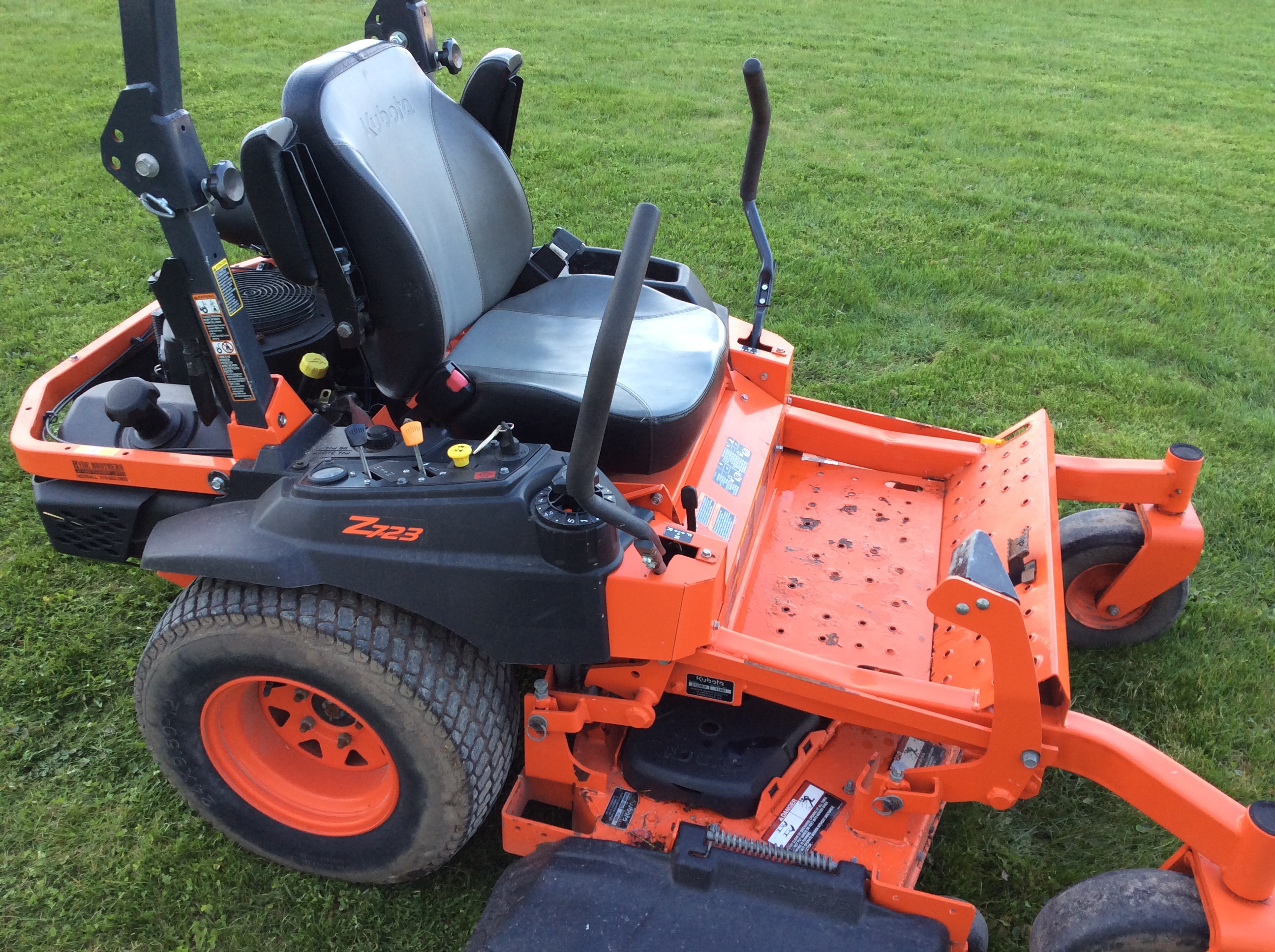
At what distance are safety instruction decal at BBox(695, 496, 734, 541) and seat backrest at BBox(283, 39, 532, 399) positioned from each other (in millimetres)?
719

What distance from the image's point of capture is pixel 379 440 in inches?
81.3

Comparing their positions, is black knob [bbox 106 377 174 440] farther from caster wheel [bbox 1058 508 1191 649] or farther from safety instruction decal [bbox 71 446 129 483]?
caster wheel [bbox 1058 508 1191 649]

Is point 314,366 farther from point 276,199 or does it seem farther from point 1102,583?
point 1102,583

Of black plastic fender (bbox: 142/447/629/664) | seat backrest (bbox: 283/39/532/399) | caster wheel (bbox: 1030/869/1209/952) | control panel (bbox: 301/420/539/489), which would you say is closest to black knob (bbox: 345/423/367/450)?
control panel (bbox: 301/420/539/489)

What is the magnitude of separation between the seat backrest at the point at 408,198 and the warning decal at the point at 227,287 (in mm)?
284

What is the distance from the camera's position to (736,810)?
2.18 m

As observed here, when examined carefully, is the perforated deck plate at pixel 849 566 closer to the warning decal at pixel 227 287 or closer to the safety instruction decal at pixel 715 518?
the safety instruction decal at pixel 715 518

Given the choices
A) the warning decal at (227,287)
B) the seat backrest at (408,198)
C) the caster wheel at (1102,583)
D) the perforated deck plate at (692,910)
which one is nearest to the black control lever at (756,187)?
the seat backrest at (408,198)

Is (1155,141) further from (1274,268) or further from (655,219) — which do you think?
(655,219)

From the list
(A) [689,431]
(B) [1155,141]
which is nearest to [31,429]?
(A) [689,431]

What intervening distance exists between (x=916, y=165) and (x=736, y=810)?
17.4ft

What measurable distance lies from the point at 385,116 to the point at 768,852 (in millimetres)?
1887

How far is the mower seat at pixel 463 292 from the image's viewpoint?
2.13 m

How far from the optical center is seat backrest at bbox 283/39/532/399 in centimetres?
211
